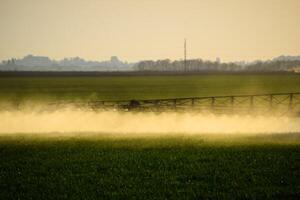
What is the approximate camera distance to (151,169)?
15078 mm

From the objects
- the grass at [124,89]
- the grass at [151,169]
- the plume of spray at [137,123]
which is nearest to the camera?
the grass at [151,169]

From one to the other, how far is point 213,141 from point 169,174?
7168 mm

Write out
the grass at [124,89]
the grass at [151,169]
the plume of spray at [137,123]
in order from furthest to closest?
1. the grass at [124,89]
2. the plume of spray at [137,123]
3. the grass at [151,169]

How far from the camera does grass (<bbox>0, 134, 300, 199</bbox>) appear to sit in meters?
12.4

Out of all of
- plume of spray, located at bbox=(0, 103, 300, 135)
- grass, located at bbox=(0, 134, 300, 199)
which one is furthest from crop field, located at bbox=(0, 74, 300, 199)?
plume of spray, located at bbox=(0, 103, 300, 135)

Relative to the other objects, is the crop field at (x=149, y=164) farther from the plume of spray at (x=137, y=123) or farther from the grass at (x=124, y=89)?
the grass at (x=124, y=89)

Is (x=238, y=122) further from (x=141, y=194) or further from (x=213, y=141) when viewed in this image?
(x=141, y=194)

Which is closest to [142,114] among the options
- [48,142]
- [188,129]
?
[188,129]

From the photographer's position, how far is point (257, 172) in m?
14.5

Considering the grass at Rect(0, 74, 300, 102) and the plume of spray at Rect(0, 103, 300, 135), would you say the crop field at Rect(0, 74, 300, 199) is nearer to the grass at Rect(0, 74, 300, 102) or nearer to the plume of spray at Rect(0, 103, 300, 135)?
the plume of spray at Rect(0, 103, 300, 135)

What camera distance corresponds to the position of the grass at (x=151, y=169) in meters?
12.4

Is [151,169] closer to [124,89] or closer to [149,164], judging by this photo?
[149,164]

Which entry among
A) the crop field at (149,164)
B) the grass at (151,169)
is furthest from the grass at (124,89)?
the grass at (151,169)

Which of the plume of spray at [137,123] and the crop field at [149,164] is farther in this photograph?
the plume of spray at [137,123]
